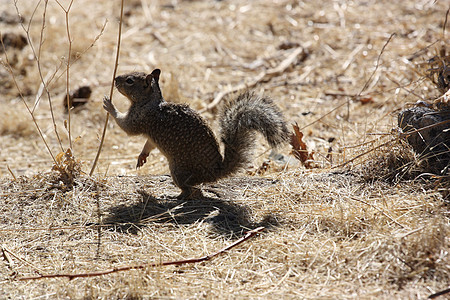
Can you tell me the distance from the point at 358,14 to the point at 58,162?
25.9 ft

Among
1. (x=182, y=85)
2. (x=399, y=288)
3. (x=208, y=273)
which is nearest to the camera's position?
(x=399, y=288)

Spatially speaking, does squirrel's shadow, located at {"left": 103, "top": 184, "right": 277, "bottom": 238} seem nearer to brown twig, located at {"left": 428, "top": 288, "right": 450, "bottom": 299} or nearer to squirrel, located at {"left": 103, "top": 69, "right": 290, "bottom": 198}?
squirrel, located at {"left": 103, "top": 69, "right": 290, "bottom": 198}

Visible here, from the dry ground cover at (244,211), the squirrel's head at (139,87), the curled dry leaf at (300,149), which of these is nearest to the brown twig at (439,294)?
the dry ground cover at (244,211)

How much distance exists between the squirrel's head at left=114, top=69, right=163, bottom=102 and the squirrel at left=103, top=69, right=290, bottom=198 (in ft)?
0.47

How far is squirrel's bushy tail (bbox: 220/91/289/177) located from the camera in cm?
414

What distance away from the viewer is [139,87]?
482 cm

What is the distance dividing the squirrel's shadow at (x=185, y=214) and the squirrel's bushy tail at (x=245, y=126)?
1.16 feet

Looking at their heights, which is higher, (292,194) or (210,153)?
(210,153)

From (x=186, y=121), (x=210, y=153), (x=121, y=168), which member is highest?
(x=186, y=121)

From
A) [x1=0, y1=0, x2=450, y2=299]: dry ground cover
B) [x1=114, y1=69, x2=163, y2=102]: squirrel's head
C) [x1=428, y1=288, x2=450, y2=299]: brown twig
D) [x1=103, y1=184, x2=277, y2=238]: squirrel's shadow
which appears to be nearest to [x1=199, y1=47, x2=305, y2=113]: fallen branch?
[x1=0, y1=0, x2=450, y2=299]: dry ground cover

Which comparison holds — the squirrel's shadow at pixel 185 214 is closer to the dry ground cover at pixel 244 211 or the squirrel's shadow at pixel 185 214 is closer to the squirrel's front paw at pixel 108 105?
the dry ground cover at pixel 244 211

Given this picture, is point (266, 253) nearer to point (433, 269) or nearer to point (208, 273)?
point (208, 273)

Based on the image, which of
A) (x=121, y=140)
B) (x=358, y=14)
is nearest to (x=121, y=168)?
(x=121, y=140)

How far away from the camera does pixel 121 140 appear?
7184 millimetres
